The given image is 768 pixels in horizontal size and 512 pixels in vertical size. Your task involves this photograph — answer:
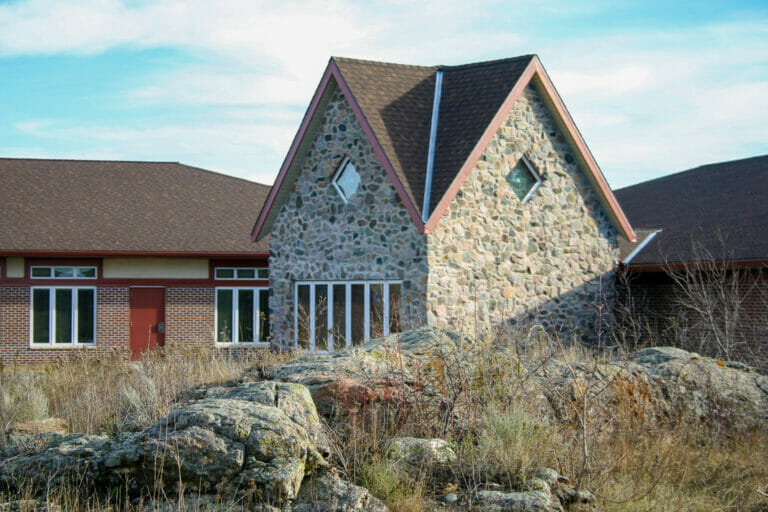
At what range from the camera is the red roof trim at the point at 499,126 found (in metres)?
15.4

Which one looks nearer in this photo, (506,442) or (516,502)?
(516,502)

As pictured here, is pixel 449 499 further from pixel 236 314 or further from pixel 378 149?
pixel 236 314

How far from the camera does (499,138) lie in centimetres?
1673

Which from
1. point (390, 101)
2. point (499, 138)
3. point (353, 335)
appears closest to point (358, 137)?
point (390, 101)

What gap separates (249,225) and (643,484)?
1871cm

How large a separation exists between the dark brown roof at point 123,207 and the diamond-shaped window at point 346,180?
21.0ft

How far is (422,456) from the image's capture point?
23.8 ft

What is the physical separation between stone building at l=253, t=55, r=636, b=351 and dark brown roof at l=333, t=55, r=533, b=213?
4cm

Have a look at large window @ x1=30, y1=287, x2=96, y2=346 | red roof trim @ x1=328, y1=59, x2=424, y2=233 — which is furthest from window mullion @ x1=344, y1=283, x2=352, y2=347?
large window @ x1=30, y1=287, x2=96, y2=346

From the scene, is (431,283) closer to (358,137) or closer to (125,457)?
(358,137)

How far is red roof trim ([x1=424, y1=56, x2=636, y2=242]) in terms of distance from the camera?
1535 centimetres

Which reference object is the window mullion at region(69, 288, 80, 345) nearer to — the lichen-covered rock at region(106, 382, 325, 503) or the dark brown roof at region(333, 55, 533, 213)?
the dark brown roof at region(333, 55, 533, 213)

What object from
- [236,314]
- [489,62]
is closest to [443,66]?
[489,62]

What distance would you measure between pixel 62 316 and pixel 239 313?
5062 millimetres
